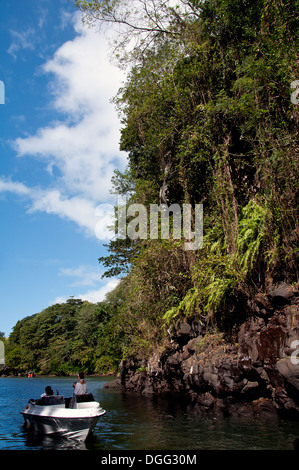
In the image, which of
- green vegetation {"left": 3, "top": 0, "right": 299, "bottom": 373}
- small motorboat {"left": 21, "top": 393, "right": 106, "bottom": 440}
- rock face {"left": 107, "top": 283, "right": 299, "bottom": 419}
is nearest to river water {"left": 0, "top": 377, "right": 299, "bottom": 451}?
small motorboat {"left": 21, "top": 393, "right": 106, "bottom": 440}

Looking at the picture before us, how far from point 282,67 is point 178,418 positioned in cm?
1255

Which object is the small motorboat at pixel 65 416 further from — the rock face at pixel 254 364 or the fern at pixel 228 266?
the fern at pixel 228 266

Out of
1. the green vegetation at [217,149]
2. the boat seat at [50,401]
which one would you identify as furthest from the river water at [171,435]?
the green vegetation at [217,149]

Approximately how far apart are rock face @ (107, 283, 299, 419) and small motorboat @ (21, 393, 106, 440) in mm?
4438

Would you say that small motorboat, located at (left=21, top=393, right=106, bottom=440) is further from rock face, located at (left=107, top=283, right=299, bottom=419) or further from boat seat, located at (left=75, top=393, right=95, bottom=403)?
rock face, located at (left=107, top=283, right=299, bottom=419)

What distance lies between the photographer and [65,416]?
31.0 feet

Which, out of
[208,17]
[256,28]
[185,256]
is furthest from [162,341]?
[208,17]

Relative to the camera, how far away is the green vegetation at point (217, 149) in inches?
445

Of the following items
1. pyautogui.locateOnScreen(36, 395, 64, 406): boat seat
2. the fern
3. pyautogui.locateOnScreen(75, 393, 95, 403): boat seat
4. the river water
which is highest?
the fern

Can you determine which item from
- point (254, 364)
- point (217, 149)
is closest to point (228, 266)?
point (254, 364)

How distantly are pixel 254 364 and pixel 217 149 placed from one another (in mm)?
9290

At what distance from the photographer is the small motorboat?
9312mm

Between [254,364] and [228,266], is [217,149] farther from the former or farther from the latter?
[254,364]

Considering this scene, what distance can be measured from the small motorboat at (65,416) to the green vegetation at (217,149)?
551cm
